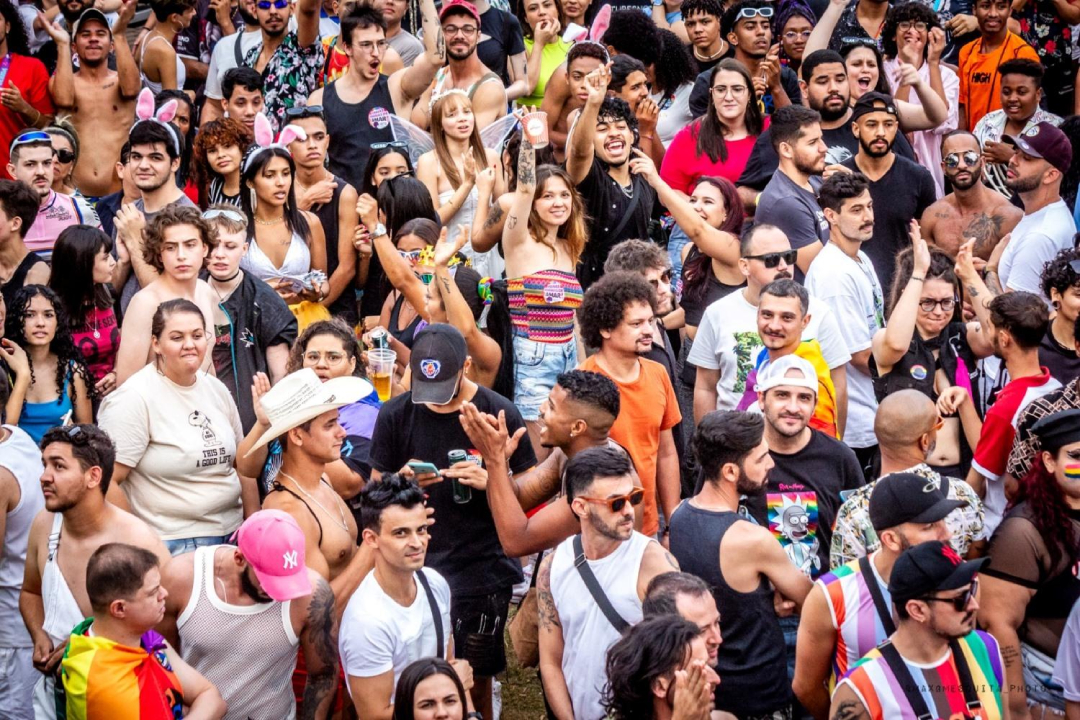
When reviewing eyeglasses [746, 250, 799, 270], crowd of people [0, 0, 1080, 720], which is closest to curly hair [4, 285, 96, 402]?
crowd of people [0, 0, 1080, 720]

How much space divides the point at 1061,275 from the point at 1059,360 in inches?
15.5

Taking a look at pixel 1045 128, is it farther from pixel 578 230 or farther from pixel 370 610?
pixel 370 610

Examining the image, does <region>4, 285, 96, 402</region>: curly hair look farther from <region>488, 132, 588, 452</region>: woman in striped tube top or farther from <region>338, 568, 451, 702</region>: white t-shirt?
<region>338, 568, 451, 702</region>: white t-shirt

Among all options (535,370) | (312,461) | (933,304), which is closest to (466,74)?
(535,370)

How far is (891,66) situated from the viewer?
30.8 ft

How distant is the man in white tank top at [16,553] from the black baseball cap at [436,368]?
1.65 metres

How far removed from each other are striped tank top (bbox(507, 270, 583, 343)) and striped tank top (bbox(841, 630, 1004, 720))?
3003mm

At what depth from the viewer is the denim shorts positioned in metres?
6.57

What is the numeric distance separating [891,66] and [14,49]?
21.5 ft

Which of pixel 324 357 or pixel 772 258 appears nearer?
pixel 324 357

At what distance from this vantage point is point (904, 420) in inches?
198

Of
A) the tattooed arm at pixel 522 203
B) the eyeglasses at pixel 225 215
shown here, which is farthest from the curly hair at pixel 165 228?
the tattooed arm at pixel 522 203

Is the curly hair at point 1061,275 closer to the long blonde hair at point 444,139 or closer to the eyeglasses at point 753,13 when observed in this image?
the long blonde hair at point 444,139

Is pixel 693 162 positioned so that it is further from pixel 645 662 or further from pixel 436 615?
pixel 645 662
